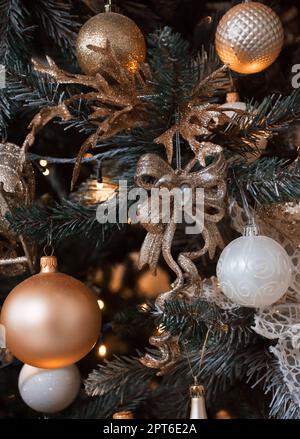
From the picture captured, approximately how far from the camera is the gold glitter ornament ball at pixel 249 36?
0.60m

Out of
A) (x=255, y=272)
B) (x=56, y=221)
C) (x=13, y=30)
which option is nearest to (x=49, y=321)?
(x=56, y=221)

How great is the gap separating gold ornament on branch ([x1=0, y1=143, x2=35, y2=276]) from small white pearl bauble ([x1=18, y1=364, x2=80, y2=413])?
123 millimetres

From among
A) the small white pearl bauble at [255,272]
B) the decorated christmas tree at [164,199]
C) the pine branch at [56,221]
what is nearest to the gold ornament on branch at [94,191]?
the decorated christmas tree at [164,199]

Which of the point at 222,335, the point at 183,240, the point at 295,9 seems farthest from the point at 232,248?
the point at 295,9

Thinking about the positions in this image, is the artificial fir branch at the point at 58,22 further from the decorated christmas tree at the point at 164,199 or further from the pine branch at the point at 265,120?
the pine branch at the point at 265,120

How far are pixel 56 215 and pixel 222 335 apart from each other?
0.65ft

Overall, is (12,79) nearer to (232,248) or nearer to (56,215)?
(56,215)

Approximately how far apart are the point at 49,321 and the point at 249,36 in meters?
0.33

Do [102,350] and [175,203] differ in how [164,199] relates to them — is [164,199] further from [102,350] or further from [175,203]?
[102,350]

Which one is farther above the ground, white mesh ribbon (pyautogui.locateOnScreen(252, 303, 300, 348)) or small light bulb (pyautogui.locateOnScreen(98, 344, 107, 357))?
white mesh ribbon (pyautogui.locateOnScreen(252, 303, 300, 348))

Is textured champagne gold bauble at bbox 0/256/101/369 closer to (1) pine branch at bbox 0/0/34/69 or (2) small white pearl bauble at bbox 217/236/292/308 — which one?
(2) small white pearl bauble at bbox 217/236/292/308

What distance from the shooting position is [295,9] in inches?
31.7

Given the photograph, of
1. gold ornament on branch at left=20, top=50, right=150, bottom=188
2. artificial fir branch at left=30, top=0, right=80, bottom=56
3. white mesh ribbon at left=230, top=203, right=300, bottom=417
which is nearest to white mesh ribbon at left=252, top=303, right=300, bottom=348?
white mesh ribbon at left=230, top=203, right=300, bottom=417

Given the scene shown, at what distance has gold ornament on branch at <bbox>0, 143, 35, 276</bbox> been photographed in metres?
0.65
